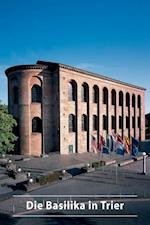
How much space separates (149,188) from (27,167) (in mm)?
13828

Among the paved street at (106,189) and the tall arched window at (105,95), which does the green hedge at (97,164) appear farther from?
the tall arched window at (105,95)

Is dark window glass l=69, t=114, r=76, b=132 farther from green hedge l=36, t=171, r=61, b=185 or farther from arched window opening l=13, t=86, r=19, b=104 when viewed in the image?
green hedge l=36, t=171, r=61, b=185

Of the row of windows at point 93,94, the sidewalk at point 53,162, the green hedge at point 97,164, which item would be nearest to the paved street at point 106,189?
the green hedge at point 97,164

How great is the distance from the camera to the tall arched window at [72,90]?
1655 inches

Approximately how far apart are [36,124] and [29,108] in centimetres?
269

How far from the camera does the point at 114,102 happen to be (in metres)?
51.5

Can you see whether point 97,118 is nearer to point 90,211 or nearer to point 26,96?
point 26,96

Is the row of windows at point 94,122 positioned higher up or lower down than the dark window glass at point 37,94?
lower down

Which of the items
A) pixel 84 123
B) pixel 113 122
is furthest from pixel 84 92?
pixel 113 122

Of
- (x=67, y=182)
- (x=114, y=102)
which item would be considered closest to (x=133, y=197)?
(x=67, y=182)

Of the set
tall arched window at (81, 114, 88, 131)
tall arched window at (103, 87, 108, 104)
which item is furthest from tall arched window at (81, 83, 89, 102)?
tall arched window at (103, 87, 108, 104)

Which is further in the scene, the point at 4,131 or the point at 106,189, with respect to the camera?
the point at 4,131

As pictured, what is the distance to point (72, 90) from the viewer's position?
1676 inches

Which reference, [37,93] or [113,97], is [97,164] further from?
[113,97]
